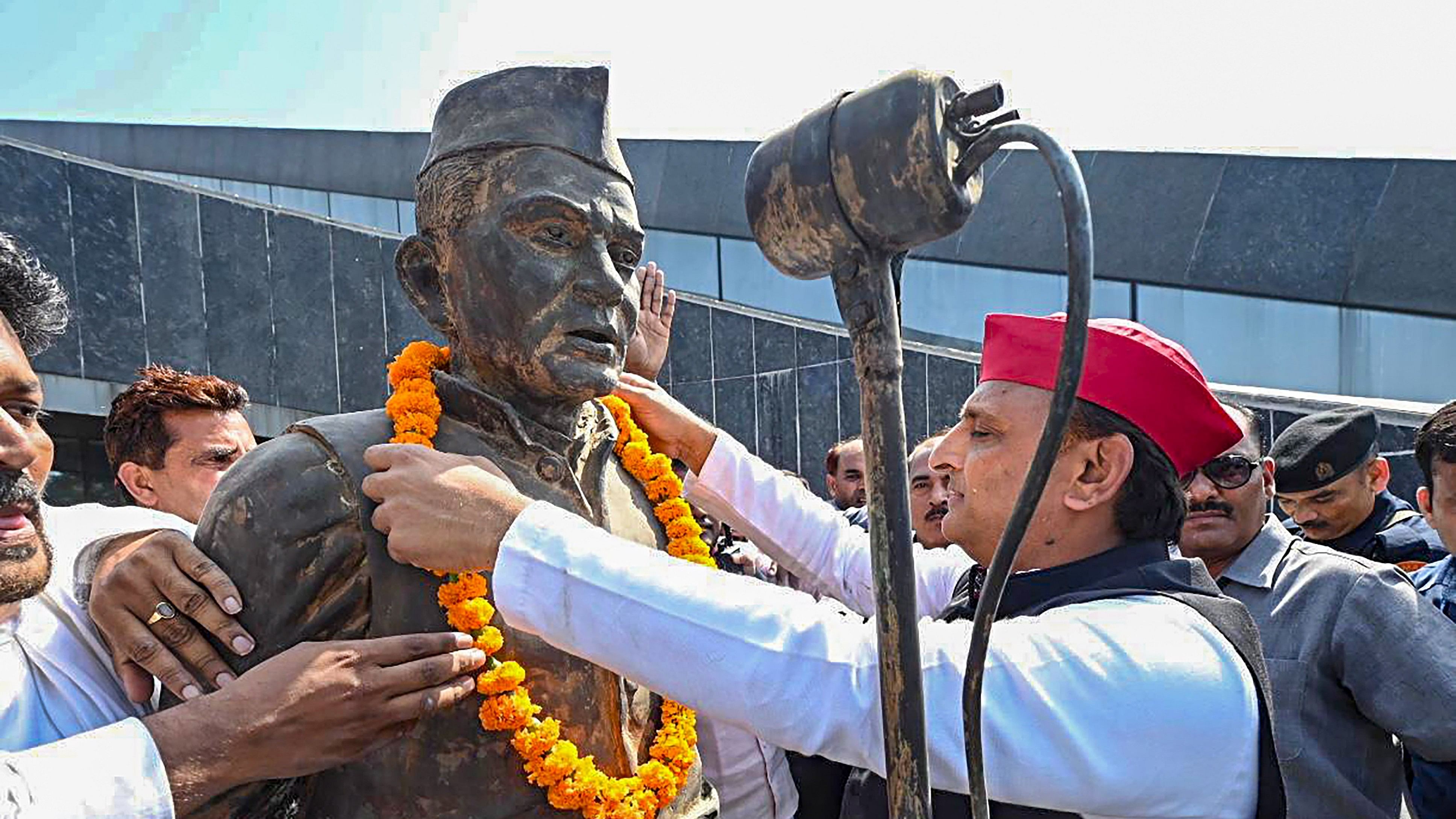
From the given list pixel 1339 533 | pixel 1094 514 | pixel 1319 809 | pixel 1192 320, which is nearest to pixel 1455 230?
pixel 1192 320

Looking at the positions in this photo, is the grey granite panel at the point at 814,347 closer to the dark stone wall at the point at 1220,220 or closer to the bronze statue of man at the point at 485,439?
the dark stone wall at the point at 1220,220

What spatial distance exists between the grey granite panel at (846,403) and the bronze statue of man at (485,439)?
5910 mm

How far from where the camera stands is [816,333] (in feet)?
27.9

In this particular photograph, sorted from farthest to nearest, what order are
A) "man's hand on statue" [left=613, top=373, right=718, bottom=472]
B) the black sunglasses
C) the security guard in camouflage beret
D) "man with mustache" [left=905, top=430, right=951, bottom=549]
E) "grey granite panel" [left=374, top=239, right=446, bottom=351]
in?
"grey granite panel" [left=374, top=239, right=446, bottom=351] < "man with mustache" [left=905, top=430, right=951, bottom=549] < the security guard in camouflage beret < the black sunglasses < "man's hand on statue" [left=613, top=373, right=718, bottom=472]

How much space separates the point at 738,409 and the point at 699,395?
31 cm

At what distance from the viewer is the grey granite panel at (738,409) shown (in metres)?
8.67

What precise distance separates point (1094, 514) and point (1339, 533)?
2.58 meters

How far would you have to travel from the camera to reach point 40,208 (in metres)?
8.70

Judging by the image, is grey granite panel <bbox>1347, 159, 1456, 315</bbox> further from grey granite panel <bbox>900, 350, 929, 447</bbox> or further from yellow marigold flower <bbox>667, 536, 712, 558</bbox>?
yellow marigold flower <bbox>667, 536, 712, 558</bbox>

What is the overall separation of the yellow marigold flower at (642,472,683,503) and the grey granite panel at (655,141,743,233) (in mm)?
13209

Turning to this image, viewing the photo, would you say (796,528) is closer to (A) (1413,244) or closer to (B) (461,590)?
(B) (461,590)

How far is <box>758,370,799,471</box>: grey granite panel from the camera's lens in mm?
8500

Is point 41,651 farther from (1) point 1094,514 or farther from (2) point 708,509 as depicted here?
(1) point 1094,514

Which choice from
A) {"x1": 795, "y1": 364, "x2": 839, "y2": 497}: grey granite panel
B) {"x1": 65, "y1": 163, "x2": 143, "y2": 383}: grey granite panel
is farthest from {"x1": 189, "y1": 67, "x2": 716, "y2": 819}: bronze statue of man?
{"x1": 65, "y1": 163, "x2": 143, "y2": 383}: grey granite panel
